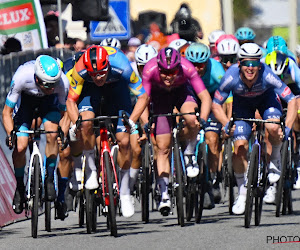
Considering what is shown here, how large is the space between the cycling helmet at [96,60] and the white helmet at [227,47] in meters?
4.88

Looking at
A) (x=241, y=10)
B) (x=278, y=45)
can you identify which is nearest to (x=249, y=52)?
(x=278, y=45)

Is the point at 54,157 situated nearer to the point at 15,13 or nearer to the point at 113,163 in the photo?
the point at 113,163

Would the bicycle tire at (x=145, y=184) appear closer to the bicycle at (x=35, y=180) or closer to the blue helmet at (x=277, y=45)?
the bicycle at (x=35, y=180)

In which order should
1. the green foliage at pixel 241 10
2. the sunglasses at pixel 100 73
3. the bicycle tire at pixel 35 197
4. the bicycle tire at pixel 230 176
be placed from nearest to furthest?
1. the bicycle tire at pixel 35 197
2. the sunglasses at pixel 100 73
3. the bicycle tire at pixel 230 176
4. the green foliage at pixel 241 10

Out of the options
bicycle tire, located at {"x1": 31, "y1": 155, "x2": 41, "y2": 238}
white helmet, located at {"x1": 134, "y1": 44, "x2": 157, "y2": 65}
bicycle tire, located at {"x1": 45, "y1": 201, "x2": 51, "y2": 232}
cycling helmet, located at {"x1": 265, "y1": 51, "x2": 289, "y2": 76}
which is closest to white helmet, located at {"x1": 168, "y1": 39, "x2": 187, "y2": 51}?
white helmet, located at {"x1": 134, "y1": 44, "x2": 157, "y2": 65}

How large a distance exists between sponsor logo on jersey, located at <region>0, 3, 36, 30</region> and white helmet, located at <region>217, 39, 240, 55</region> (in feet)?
10.4

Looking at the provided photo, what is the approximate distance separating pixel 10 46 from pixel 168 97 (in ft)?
15.0

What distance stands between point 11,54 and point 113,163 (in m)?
5.11

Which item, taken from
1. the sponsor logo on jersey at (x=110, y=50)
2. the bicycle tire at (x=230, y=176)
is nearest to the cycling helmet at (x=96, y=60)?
the sponsor logo on jersey at (x=110, y=50)

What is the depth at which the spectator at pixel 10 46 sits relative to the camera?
1884 centimetres

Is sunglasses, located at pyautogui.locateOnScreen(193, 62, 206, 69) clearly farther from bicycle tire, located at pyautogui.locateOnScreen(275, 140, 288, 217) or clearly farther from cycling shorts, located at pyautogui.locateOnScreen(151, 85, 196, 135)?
bicycle tire, located at pyautogui.locateOnScreen(275, 140, 288, 217)

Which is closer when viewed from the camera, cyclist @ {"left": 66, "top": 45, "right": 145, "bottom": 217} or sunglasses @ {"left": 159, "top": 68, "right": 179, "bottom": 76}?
cyclist @ {"left": 66, "top": 45, "right": 145, "bottom": 217}

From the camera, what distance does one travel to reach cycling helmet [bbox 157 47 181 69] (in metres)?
14.3

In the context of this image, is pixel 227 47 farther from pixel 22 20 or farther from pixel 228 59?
pixel 22 20
